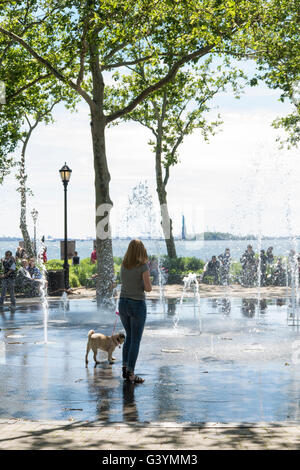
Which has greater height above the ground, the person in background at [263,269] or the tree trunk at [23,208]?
the tree trunk at [23,208]

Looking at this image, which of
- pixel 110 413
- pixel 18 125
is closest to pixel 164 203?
pixel 18 125

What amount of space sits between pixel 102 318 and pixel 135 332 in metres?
8.83

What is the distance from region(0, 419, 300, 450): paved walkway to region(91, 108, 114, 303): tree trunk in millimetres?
16753

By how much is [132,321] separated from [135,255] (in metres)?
0.86

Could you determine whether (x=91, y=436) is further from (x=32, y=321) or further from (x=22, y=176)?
(x=22, y=176)

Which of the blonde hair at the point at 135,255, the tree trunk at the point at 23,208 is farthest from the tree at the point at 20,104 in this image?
the blonde hair at the point at 135,255

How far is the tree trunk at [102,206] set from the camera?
76.9 ft

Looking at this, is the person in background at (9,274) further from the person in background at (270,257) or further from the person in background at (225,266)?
the person in background at (270,257)

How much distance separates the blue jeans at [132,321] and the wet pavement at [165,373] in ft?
1.33

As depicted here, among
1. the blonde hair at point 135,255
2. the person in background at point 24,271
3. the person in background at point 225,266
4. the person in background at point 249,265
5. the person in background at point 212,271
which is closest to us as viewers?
the blonde hair at point 135,255

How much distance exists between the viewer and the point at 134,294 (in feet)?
29.0

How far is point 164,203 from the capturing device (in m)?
38.6

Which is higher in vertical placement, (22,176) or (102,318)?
(22,176)

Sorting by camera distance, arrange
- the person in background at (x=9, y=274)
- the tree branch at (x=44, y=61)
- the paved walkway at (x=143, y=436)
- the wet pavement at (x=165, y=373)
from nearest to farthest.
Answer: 1. the paved walkway at (x=143, y=436)
2. the wet pavement at (x=165, y=373)
3. the person in background at (x=9, y=274)
4. the tree branch at (x=44, y=61)
